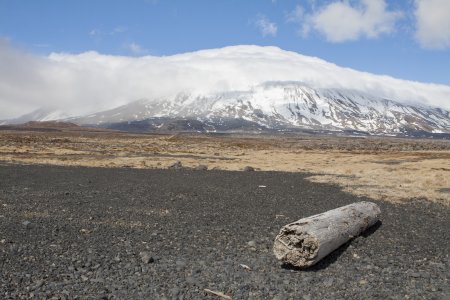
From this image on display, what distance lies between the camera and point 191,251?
1173 centimetres

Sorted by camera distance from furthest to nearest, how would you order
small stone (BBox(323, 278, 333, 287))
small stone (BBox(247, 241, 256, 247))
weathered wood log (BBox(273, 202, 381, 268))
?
1. small stone (BBox(247, 241, 256, 247))
2. weathered wood log (BBox(273, 202, 381, 268))
3. small stone (BBox(323, 278, 333, 287))

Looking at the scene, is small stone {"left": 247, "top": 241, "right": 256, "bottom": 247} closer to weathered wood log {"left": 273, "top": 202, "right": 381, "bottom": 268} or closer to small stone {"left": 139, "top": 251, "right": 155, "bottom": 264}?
weathered wood log {"left": 273, "top": 202, "right": 381, "bottom": 268}

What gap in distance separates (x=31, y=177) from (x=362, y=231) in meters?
21.1

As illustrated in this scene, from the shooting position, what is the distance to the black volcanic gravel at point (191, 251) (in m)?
9.13

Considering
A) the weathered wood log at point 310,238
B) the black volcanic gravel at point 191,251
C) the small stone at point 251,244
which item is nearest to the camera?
the black volcanic gravel at point 191,251

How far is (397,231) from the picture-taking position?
48.4 ft

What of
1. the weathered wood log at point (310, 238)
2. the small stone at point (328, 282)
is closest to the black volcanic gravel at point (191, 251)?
the small stone at point (328, 282)

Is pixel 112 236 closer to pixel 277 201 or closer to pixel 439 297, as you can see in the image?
pixel 439 297

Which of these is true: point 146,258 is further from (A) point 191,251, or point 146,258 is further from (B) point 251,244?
(B) point 251,244

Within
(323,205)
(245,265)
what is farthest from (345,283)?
(323,205)

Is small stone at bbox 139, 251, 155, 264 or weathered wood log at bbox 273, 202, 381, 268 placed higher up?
weathered wood log at bbox 273, 202, 381, 268

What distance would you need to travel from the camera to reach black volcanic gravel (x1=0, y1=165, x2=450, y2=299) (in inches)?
360

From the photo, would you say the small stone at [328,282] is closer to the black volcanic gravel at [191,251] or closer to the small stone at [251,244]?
the black volcanic gravel at [191,251]

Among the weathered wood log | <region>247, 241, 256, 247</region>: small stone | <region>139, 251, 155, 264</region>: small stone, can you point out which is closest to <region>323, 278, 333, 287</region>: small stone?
the weathered wood log
